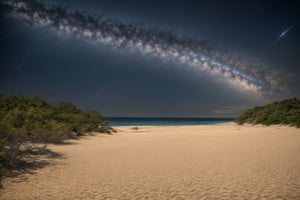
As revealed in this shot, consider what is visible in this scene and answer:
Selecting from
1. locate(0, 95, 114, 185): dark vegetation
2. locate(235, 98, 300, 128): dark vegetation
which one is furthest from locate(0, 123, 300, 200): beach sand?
locate(235, 98, 300, 128): dark vegetation

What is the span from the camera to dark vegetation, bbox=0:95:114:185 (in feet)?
30.0

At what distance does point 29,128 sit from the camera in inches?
484

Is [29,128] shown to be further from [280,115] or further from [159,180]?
[280,115]

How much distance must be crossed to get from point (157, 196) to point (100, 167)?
447 centimetres

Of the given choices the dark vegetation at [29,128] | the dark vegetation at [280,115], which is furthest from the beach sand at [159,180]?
the dark vegetation at [280,115]

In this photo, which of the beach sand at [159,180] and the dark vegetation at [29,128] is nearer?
the beach sand at [159,180]

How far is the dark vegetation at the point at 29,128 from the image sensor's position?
30.0 feet

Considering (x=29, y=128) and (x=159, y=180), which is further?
(x=29, y=128)

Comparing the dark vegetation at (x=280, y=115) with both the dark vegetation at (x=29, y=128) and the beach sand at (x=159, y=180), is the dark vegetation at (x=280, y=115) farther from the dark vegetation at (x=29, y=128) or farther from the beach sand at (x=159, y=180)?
the dark vegetation at (x=29, y=128)

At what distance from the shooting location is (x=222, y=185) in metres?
7.08

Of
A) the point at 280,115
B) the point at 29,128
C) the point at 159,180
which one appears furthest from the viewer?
the point at 280,115

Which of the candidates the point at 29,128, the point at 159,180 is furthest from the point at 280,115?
the point at 29,128

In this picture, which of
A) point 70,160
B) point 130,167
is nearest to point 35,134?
point 70,160

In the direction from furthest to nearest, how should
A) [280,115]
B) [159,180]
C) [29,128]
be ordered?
[280,115]
[29,128]
[159,180]
